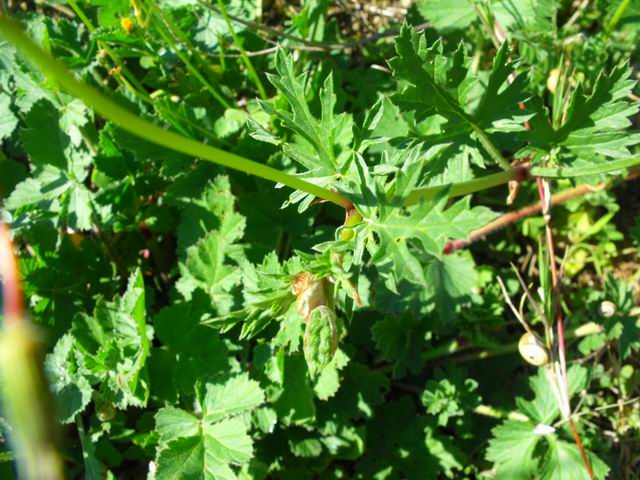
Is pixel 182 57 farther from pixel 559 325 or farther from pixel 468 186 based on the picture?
pixel 559 325

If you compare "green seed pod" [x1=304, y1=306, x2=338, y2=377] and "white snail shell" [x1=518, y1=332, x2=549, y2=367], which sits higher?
"green seed pod" [x1=304, y1=306, x2=338, y2=377]

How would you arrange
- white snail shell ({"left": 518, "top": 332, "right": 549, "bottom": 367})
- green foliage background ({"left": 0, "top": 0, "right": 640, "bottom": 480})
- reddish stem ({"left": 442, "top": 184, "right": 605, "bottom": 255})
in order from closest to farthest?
green foliage background ({"left": 0, "top": 0, "right": 640, "bottom": 480}) → white snail shell ({"left": 518, "top": 332, "right": 549, "bottom": 367}) → reddish stem ({"left": 442, "top": 184, "right": 605, "bottom": 255})

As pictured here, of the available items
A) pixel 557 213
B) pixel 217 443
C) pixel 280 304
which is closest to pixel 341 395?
pixel 217 443

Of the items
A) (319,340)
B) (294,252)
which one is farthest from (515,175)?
(319,340)

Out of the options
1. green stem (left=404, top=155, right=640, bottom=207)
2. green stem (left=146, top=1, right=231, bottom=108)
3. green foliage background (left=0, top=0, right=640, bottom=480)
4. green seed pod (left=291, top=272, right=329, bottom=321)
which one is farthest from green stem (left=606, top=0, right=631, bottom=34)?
green seed pod (left=291, top=272, right=329, bottom=321)

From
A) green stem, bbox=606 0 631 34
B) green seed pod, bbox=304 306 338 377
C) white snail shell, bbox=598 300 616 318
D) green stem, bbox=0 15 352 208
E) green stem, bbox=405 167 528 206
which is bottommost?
white snail shell, bbox=598 300 616 318

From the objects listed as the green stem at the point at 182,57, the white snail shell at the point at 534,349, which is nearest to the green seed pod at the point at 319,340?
the white snail shell at the point at 534,349

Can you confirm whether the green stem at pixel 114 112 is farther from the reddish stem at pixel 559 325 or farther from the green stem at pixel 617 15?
the green stem at pixel 617 15

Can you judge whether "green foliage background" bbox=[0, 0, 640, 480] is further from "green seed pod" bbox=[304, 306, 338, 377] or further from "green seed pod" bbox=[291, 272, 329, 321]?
"green seed pod" bbox=[304, 306, 338, 377]
